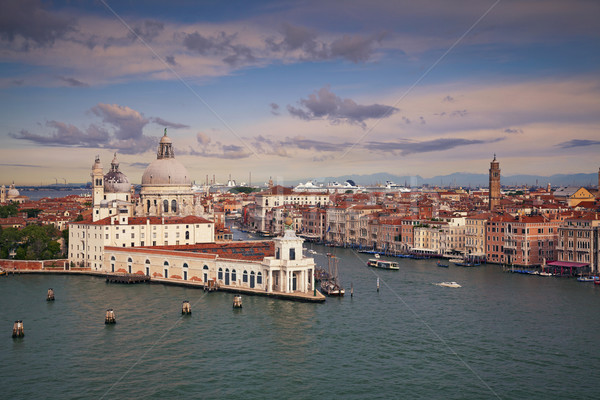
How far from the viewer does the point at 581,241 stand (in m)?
28.3

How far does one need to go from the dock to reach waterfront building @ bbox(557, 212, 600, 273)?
19.1 metres

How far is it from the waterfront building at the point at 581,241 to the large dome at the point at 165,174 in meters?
20.4

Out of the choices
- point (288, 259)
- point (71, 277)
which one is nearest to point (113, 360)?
point (288, 259)

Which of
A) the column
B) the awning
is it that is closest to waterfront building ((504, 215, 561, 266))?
the awning

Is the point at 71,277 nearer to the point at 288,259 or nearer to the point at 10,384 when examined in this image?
the point at 288,259

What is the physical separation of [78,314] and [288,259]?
23.4 ft

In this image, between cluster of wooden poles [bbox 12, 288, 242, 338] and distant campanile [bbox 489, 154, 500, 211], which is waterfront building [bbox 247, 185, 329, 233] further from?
cluster of wooden poles [bbox 12, 288, 242, 338]

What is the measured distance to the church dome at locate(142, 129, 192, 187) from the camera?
35688 millimetres

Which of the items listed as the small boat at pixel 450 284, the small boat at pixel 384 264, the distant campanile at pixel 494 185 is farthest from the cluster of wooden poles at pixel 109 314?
the distant campanile at pixel 494 185

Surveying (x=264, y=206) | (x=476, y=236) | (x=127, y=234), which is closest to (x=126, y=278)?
(x=127, y=234)

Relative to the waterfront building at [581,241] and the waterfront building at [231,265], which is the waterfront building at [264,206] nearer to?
the waterfront building at [231,265]

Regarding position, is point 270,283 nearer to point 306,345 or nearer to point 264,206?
point 306,345

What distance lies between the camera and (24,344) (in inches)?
628

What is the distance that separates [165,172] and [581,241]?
22.2 meters
